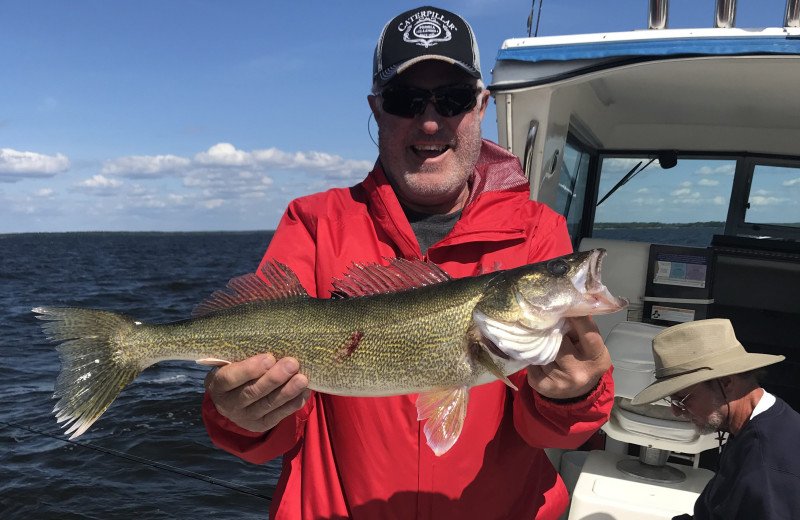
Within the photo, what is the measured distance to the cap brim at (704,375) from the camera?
365 centimetres

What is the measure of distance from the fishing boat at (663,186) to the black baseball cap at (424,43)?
1.74m

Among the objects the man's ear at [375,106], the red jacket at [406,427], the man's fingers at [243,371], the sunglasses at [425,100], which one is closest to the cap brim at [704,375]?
the red jacket at [406,427]

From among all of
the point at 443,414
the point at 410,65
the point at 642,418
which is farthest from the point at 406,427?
the point at 642,418

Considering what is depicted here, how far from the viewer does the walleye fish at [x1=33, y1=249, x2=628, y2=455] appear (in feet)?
7.95

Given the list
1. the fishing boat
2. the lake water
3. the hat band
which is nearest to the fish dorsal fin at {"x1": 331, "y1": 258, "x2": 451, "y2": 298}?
the hat band

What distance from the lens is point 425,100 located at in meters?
3.04

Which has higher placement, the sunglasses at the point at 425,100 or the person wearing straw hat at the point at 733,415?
the sunglasses at the point at 425,100

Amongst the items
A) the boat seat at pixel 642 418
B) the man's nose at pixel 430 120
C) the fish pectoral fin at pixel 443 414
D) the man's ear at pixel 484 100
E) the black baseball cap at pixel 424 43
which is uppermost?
the black baseball cap at pixel 424 43

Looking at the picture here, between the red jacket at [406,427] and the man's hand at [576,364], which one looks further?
the red jacket at [406,427]

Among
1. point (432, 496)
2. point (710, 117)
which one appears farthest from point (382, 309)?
point (710, 117)

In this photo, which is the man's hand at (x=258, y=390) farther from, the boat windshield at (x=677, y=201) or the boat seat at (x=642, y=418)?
the boat windshield at (x=677, y=201)

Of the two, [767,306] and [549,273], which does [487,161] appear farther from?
[767,306]

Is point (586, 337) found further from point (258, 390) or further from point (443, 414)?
point (258, 390)

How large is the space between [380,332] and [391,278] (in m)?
0.26
